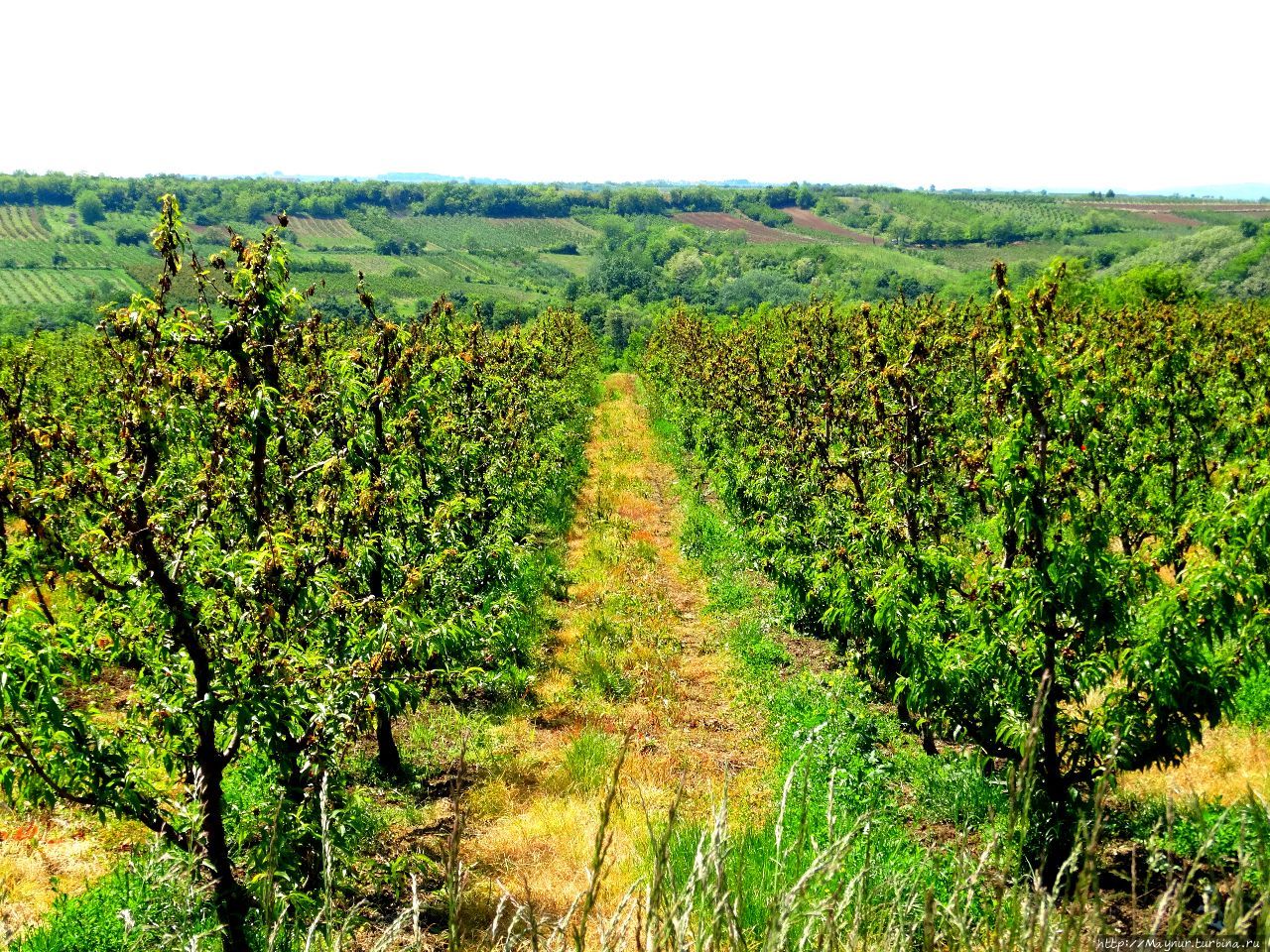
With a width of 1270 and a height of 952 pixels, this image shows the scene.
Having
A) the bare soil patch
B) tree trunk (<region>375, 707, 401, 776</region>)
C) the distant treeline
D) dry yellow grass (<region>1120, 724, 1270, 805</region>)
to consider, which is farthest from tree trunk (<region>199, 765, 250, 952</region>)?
the bare soil patch

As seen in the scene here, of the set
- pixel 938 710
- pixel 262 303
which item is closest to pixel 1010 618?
pixel 938 710

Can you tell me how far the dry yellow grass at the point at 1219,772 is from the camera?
7.23m

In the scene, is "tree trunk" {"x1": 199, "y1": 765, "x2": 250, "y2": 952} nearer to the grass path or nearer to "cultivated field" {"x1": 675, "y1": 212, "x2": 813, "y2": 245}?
the grass path

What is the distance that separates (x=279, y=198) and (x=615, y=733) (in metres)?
185

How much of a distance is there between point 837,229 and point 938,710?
171 meters

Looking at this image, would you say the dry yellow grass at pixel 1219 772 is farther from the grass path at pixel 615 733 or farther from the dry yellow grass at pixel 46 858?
the dry yellow grass at pixel 46 858

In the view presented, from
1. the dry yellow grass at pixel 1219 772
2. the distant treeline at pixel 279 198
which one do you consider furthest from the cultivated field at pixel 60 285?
the dry yellow grass at pixel 1219 772

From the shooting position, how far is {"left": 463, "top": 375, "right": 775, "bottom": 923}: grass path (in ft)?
23.6

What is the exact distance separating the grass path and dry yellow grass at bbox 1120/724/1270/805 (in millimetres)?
3842

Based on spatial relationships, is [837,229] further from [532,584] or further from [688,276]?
[532,584]

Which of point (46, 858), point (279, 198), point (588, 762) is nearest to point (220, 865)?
point (46, 858)

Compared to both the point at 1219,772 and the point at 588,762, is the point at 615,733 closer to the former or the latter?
the point at 588,762

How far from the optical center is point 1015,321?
6426mm

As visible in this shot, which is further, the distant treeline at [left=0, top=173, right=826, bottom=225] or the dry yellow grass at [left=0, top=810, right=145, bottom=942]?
the distant treeline at [left=0, top=173, right=826, bottom=225]
